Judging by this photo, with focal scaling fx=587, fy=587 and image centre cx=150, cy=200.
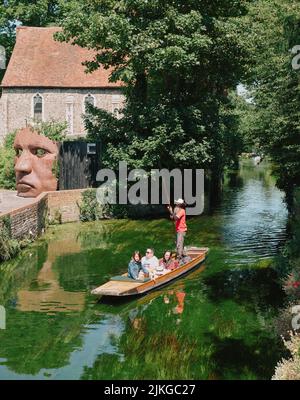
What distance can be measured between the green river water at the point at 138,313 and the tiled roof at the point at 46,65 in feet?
84.2

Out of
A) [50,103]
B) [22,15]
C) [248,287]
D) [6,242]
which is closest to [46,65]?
[50,103]

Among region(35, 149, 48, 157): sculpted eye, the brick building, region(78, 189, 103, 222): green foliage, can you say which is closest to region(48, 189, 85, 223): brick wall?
region(78, 189, 103, 222): green foliage

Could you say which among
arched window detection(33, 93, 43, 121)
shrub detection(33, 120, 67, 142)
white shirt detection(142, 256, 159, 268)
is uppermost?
arched window detection(33, 93, 43, 121)

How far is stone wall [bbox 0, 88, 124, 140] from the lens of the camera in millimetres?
49000

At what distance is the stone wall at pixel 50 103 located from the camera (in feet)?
161

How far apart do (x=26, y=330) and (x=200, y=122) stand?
1742 cm

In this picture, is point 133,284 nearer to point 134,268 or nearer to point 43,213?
point 134,268

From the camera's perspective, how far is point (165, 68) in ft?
87.9

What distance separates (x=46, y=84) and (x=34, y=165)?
21.9 m

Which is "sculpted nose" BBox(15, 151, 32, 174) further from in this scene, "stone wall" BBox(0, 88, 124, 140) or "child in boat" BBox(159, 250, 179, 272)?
"stone wall" BBox(0, 88, 124, 140)

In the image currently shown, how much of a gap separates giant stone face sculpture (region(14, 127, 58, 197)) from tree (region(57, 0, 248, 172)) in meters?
2.53

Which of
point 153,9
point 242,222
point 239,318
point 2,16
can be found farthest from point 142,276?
point 2,16

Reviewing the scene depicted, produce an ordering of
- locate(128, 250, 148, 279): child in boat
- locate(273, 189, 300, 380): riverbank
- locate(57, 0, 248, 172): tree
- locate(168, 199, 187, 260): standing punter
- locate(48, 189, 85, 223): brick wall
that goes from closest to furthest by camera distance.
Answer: locate(273, 189, 300, 380): riverbank
locate(128, 250, 148, 279): child in boat
locate(168, 199, 187, 260): standing punter
locate(57, 0, 248, 172): tree
locate(48, 189, 85, 223): brick wall

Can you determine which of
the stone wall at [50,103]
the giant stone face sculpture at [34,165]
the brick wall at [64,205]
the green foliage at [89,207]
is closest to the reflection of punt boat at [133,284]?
the brick wall at [64,205]
